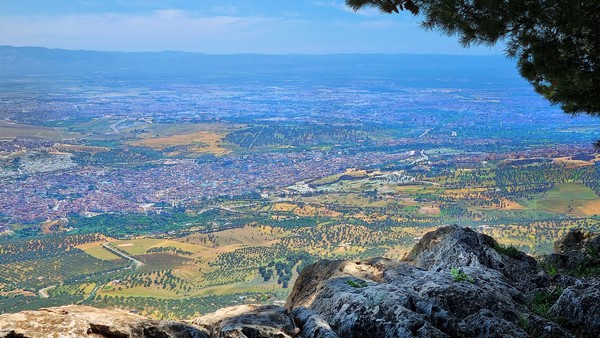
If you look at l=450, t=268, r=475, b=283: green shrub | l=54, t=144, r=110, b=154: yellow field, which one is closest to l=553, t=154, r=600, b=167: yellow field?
l=450, t=268, r=475, b=283: green shrub

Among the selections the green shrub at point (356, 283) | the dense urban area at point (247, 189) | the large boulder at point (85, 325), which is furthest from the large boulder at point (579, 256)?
the dense urban area at point (247, 189)

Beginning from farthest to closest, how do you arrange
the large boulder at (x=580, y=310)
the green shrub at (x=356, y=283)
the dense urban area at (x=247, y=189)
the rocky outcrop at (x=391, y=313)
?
the dense urban area at (x=247, y=189), the green shrub at (x=356, y=283), the large boulder at (x=580, y=310), the rocky outcrop at (x=391, y=313)

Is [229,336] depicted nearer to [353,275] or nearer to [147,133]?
[353,275]

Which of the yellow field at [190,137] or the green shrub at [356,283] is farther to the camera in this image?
the yellow field at [190,137]

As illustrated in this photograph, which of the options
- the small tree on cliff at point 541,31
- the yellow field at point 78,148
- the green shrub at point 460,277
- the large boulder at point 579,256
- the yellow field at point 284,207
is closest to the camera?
the green shrub at point 460,277

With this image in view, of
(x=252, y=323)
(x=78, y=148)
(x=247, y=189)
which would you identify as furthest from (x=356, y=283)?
(x=78, y=148)

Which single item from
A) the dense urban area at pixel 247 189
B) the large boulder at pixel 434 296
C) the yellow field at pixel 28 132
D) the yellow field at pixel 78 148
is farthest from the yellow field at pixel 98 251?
the yellow field at pixel 28 132

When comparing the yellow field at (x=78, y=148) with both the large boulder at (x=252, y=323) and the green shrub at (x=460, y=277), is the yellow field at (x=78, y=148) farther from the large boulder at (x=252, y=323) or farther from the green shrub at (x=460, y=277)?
the green shrub at (x=460, y=277)

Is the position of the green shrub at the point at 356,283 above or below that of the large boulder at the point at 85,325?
below

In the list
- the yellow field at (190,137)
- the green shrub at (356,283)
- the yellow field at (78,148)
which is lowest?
the yellow field at (78,148)
